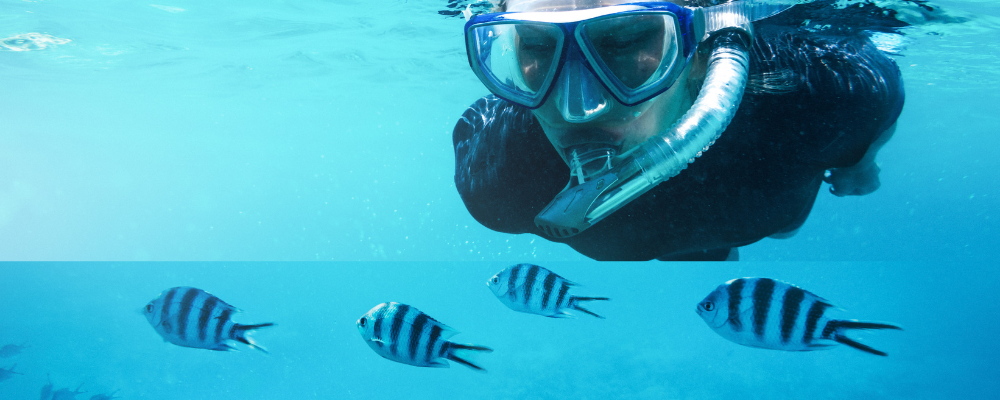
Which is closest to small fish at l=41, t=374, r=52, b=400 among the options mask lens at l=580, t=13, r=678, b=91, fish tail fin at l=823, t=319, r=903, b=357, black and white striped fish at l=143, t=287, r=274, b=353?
black and white striped fish at l=143, t=287, r=274, b=353

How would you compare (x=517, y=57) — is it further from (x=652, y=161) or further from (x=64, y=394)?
(x=64, y=394)

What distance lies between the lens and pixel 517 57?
8.75 feet

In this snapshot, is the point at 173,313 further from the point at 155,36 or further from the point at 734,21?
the point at 155,36

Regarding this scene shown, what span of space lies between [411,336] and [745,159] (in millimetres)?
2637

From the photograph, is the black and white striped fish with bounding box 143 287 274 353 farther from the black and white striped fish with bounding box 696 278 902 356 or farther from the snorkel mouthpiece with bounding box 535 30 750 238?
the black and white striped fish with bounding box 696 278 902 356

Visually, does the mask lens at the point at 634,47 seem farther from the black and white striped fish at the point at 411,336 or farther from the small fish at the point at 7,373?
the small fish at the point at 7,373

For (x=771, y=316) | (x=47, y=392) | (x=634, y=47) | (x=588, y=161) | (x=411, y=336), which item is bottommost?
(x=47, y=392)

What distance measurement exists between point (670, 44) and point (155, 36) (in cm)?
1282

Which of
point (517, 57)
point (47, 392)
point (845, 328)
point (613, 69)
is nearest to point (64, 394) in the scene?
point (47, 392)

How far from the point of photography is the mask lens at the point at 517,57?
8.12ft

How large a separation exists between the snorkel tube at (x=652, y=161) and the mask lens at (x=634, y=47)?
0.20 m

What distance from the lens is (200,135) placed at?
119ft

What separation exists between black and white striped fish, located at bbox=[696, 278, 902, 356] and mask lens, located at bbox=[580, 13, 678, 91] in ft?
4.96

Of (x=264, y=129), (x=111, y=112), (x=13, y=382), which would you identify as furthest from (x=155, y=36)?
(x=264, y=129)
